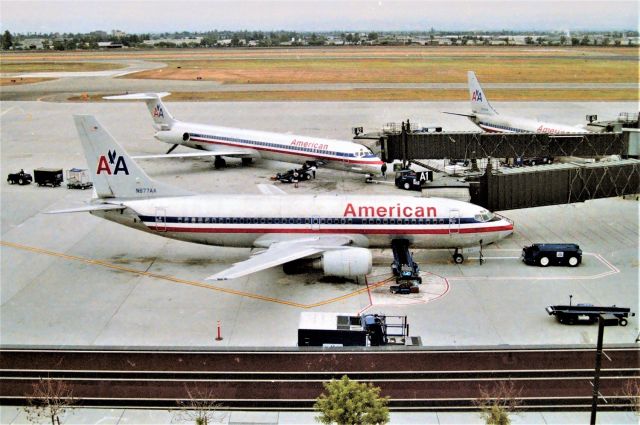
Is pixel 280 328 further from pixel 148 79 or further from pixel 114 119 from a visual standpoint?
pixel 148 79

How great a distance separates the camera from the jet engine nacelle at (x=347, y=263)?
128 ft

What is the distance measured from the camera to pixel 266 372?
29922 mm

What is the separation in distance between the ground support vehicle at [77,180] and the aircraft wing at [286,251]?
29511 millimetres

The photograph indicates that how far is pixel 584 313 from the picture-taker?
34562 mm

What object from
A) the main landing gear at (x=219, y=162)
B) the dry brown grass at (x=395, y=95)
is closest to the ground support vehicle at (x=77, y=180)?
the main landing gear at (x=219, y=162)

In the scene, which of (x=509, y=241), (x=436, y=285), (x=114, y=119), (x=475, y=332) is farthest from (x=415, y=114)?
(x=475, y=332)

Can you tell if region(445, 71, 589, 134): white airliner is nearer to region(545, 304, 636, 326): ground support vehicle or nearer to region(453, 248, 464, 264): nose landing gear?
region(453, 248, 464, 264): nose landing gear

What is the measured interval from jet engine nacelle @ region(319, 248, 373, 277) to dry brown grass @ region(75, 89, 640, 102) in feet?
289

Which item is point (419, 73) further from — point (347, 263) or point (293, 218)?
point (347, 263)

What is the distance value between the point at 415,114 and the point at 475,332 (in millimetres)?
77338

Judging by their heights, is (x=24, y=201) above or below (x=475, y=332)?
above

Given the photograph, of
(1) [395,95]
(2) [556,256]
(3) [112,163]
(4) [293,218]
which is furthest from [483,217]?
(1) [395,95]

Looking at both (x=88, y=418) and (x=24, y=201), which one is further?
(x=24, y=201)

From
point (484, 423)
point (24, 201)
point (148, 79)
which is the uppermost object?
point (148, 79)
